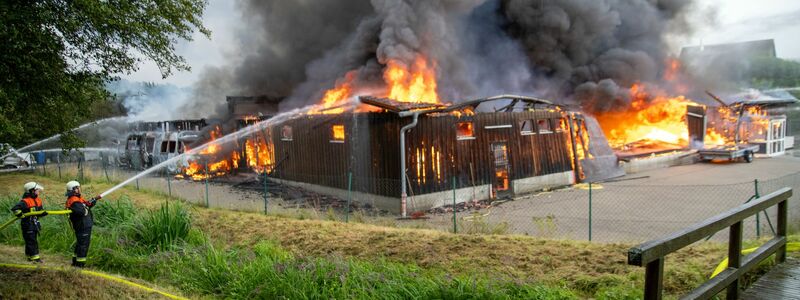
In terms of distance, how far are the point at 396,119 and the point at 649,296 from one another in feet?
39.4

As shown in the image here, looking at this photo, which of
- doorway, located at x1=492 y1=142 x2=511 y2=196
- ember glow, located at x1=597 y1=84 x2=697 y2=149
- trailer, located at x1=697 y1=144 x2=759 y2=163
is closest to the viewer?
doorway, located at x1=492 y1=142 x2=511 y2=196

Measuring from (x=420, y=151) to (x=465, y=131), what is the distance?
2.17m

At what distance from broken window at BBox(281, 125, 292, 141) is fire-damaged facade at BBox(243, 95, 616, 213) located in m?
0.03

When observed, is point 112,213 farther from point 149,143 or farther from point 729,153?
point 729,153

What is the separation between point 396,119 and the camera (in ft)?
48.9

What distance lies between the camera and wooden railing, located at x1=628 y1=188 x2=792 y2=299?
3141 mm

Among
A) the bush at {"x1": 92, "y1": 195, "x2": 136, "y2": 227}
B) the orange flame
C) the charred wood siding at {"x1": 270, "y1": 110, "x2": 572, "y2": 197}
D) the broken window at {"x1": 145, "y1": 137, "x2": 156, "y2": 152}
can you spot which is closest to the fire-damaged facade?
the charred wood siding at {"x1": 270, "y1": 110, "x2": 572, "y2": 197}

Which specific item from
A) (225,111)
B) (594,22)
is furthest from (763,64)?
(225,111)

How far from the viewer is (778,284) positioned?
445 cm

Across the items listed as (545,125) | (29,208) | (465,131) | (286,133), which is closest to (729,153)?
(545,125)

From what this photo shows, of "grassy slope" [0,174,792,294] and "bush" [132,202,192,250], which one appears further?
"bush" [132,202,192,250]

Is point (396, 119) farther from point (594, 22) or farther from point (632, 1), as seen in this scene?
point (632, 1)

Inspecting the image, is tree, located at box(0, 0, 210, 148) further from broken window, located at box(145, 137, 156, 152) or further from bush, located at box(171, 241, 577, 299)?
broken window, located at box(145, 137, 156, 152)

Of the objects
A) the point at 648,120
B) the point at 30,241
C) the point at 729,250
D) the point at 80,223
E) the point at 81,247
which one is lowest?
the point at 81,247
